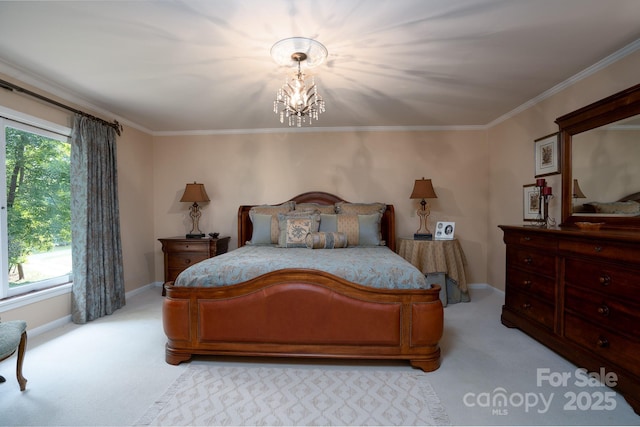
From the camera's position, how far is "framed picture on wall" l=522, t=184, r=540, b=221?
10.8 ft

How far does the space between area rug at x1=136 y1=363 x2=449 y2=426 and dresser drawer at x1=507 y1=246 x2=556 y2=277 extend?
4.33 feet

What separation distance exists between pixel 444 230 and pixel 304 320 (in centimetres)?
261

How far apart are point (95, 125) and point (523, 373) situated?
457 cm

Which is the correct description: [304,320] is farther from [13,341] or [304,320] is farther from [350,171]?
[350,171]

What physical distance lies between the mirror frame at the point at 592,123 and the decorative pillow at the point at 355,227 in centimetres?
179

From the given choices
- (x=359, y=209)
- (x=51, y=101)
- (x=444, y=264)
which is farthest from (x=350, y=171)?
(x=51, y=101)

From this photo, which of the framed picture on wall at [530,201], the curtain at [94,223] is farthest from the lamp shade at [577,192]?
the curtain at [94,223]

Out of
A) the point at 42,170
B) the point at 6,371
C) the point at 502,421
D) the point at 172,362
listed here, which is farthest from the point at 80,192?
the point at 502,421

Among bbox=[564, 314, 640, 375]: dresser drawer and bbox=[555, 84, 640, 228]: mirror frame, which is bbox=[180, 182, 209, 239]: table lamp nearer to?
bbox=[564, 314, 640, 375]: dresser drawer

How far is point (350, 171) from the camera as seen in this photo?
4.35m

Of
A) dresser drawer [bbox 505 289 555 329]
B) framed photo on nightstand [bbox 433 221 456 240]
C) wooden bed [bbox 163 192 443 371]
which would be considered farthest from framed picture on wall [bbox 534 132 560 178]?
wooden bed [bbox 163 192 443 371]

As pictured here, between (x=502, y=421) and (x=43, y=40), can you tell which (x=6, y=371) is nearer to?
(x=43, y=40)

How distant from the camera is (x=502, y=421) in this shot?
1.61 meters

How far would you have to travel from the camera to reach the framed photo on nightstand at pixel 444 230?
3.91 meters
